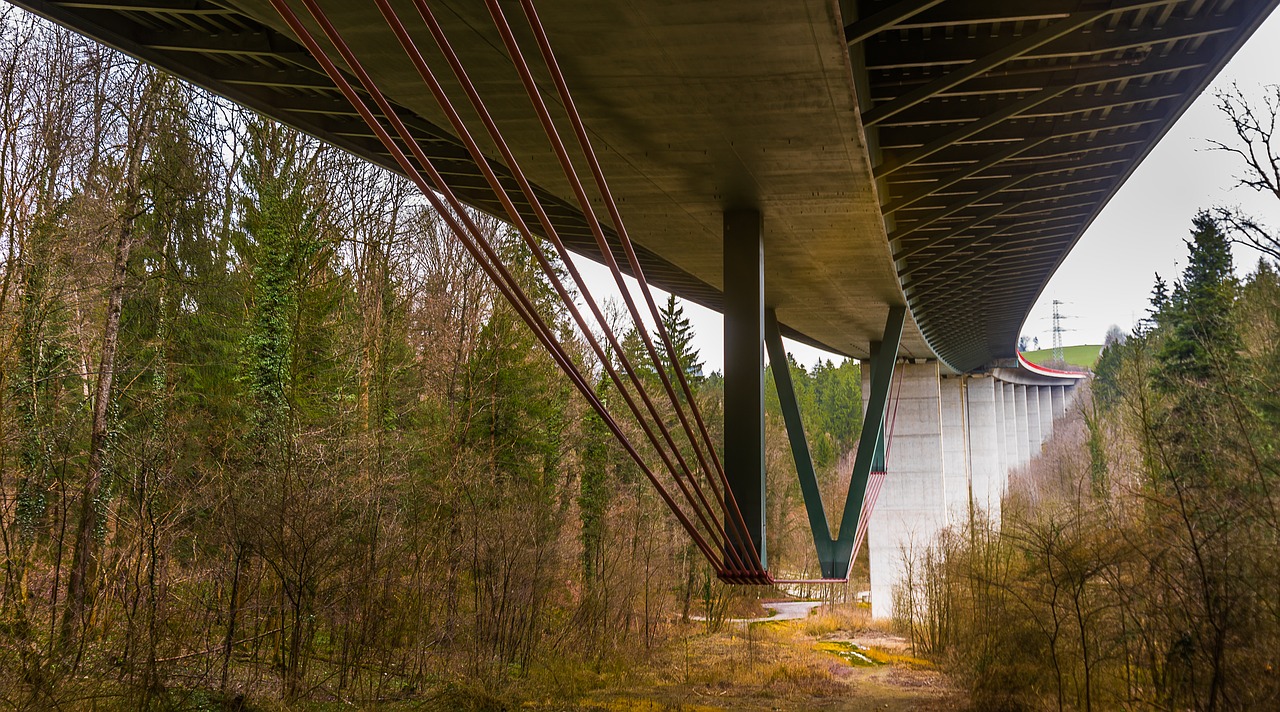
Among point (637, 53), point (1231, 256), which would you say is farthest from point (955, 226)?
point (1231, 256)

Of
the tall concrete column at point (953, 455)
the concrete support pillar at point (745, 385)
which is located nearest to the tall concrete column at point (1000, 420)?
the tall concrete column at point (953, 455)

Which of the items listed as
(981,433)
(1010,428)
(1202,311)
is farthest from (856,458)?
(1010,428)

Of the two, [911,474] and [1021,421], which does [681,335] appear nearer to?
[911,474]

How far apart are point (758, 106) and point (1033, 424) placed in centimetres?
6923

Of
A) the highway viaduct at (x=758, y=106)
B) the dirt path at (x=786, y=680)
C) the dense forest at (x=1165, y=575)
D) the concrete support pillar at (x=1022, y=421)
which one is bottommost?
the dirt path at (x=786, y=680)

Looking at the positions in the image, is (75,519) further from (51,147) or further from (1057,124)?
(1057,124)

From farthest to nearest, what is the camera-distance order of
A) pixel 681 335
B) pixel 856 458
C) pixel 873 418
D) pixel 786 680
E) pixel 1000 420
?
pixel 1000 420, pixel 681 335, pixel 786 680, pixel 873 418, pixel 856 458

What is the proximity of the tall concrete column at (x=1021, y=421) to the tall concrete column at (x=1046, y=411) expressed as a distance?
7.27 metres

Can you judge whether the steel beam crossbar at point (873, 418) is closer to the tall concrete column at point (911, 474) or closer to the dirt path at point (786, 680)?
the dirt path at point (786, 680)

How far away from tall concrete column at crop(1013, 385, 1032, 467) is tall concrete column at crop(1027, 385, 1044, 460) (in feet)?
3.90

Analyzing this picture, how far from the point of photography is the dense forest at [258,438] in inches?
508

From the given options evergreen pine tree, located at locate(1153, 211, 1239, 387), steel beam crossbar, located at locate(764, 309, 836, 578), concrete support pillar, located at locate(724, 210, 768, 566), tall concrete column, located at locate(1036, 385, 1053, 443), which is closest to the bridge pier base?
evergreen pine tree, located at locate(1153, 211, 1239, 387)

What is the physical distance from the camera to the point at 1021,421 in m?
58.7

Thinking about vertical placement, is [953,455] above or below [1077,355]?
below
